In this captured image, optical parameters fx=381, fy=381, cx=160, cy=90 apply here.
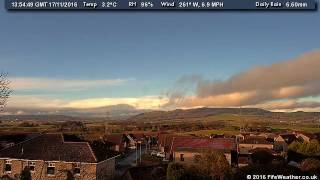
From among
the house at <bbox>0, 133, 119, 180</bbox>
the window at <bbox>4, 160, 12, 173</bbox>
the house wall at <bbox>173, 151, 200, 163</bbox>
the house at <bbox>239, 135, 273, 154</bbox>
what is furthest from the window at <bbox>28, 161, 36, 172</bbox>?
the house at <bbox>239, 135, 273, 154</bbox>

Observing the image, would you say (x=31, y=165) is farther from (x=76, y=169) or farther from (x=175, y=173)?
(x=175, y=173)

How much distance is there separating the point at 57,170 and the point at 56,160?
84 cm

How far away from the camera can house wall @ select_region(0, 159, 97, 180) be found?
31.3 metres

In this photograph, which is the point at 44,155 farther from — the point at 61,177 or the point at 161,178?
the point at 161,178

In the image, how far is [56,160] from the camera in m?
32.2

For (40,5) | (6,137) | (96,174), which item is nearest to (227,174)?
(96,174)

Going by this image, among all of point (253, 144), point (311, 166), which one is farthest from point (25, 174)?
point (253, 144)

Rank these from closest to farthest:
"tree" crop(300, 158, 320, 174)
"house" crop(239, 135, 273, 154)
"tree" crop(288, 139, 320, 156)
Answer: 1. "tree" crop(300, 158, 320, 174)
2. "tree" crop(288, 139, 320, 156)
3. "house" crop(239, 135, 273, 154)

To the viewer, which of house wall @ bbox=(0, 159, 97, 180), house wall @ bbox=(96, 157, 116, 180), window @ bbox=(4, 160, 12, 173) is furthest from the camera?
window @ bbox=(4, 160, 12, 173)

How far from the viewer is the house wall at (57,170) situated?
1231 inches

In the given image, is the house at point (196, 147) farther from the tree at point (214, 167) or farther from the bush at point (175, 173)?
the bush at point (175, 173)

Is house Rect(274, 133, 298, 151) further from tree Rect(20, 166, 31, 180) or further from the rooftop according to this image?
tree Rect(20, 166, 31, 180)

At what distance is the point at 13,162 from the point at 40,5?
19.7 meters

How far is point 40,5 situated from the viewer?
59.6 feet
